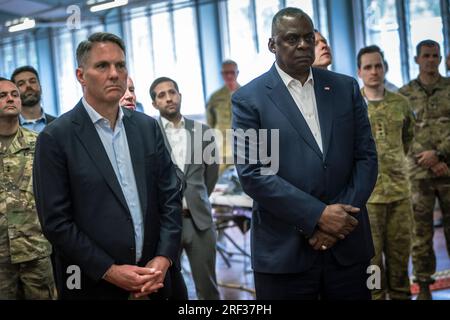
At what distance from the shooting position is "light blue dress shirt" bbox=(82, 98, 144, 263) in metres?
1.84

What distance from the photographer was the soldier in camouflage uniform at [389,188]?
314cm

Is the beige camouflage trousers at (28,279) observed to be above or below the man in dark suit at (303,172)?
below

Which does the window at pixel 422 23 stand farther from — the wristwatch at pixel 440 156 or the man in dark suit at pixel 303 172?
the man in dark suit at pixel 303 172

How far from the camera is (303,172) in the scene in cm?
197

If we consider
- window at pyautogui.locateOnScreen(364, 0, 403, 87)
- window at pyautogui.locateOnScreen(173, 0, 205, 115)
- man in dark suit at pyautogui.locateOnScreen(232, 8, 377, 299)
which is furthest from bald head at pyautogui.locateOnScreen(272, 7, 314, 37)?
window at pyautogui.locateOnScreen(173, 0, 205, 115)

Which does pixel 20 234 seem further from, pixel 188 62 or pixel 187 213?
pixel 188 62

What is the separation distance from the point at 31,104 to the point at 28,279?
3.34 ft

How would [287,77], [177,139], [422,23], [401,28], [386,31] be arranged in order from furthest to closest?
[386,31] → [401,28] → [422,23] → [177,139] → [287,77]

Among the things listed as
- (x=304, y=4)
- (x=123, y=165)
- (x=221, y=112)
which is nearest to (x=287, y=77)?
(x=123, y=165)

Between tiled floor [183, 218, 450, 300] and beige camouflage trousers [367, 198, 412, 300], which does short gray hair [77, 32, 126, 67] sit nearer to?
beige camouflage trousers [367, 198, 412, 300]

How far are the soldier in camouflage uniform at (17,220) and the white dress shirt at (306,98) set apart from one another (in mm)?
1404

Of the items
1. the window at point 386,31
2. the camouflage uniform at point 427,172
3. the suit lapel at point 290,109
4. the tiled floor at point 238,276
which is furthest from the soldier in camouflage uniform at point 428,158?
the window at point 386,31

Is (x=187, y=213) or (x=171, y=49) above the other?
(x=171, y=49)
